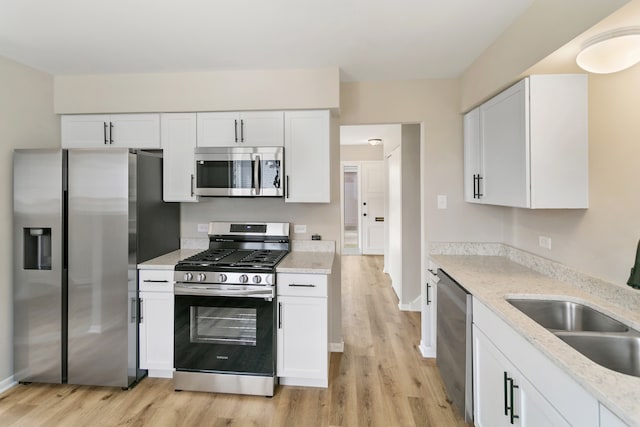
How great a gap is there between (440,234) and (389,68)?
5.02 feet

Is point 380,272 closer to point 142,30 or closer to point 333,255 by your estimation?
point 333,255

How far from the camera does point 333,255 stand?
9.80 feet

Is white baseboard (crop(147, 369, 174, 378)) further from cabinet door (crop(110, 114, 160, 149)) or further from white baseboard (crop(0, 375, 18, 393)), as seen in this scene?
cabinet door (crop(110, 114, 160, 149))

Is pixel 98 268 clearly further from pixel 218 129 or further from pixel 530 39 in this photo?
pixel 530 39

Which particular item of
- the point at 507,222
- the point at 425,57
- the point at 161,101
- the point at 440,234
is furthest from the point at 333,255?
the point at 161,101

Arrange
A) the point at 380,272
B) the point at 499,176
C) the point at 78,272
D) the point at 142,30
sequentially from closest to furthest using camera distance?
the point at 142,30
the point at 499,176
the point at 78,272
the point at 380,272

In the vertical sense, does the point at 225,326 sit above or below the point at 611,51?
below

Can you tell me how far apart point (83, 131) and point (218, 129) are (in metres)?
1.27

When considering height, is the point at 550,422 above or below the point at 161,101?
below

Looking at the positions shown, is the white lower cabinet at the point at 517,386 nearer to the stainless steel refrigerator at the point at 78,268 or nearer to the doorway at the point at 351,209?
the stainless steel refrigerator at the point at 78,268

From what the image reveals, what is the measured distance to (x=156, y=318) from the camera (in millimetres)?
2564

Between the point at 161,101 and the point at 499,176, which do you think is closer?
the point at 499,176

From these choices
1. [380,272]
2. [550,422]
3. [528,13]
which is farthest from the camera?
[380,272]

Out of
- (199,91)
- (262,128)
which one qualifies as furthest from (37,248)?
(262,128)
